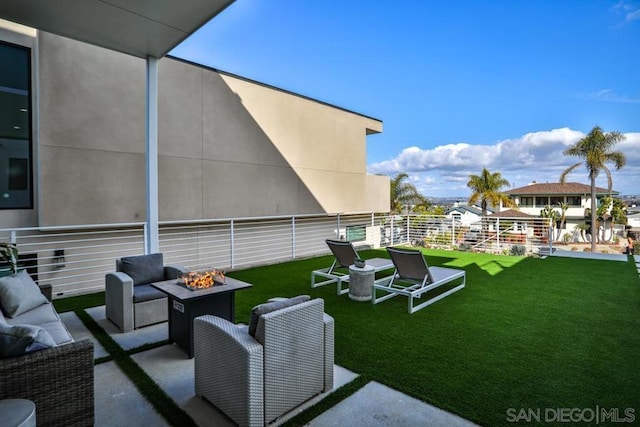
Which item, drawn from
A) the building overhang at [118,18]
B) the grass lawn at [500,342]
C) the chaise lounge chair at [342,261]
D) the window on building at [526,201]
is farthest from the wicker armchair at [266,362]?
the window on building at [526,201]

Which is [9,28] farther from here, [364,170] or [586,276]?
[586,276]

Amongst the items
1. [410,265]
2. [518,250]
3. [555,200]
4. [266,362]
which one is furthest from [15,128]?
[555,200]

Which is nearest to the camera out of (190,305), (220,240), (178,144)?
(190,305)

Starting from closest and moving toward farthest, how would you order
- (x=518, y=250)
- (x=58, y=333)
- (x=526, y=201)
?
(x=58, y=333) → (x=518, y=250) → (x=526, y=201)

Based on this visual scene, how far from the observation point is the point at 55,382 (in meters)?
2.16

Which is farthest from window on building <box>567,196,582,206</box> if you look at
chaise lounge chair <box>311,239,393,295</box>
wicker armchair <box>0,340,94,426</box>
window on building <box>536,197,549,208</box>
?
wicker armchair <box>0,340,94,426</box>

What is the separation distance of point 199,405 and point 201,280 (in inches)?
55.1

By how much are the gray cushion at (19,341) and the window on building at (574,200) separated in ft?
152

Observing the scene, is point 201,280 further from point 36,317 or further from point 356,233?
point 356,233

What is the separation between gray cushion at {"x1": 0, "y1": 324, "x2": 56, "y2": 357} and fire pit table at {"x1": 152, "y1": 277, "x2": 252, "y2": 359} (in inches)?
47.1

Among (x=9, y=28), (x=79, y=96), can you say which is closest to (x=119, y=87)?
(x=79, y=96)

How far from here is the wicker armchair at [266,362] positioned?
224 centimetres

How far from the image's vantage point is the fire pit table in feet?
11.2

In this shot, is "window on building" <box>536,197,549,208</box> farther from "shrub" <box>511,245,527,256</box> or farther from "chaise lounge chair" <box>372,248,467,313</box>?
"chaise lounge chair" <box>372,248,467,313</box>
